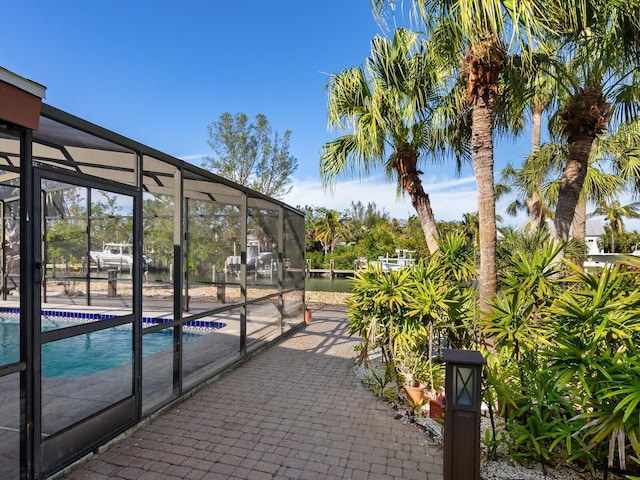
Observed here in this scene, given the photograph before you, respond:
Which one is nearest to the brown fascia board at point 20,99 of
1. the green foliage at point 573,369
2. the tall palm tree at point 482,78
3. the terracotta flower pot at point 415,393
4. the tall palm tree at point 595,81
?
the tall palm tree at point 482,78

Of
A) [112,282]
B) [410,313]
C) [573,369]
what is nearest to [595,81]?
[410,313]

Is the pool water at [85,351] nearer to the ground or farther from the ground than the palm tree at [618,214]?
nearer to the ground

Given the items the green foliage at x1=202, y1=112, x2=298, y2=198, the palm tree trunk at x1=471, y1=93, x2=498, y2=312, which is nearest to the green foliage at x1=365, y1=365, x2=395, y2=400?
the palm tree trunk at x1=471, y1=93, x2=498, y2=312

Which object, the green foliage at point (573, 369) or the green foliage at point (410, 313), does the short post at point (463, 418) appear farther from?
the green foliage at point (410, 313)

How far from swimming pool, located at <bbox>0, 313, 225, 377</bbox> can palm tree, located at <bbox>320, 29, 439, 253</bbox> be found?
438 centimetres

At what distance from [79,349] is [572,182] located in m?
6.72

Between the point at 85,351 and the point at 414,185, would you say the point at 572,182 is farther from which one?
the point at 85,351

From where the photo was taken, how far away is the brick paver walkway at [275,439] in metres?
2.66

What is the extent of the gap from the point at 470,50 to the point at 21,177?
4784mm

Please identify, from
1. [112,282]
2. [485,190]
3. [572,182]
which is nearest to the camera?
[112,282]

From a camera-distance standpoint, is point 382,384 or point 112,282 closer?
point 112,282

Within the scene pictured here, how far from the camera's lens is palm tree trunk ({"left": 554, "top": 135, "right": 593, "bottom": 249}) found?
546cm

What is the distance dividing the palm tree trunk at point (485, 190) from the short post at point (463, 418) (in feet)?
6.77

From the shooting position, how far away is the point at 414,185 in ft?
22.2
